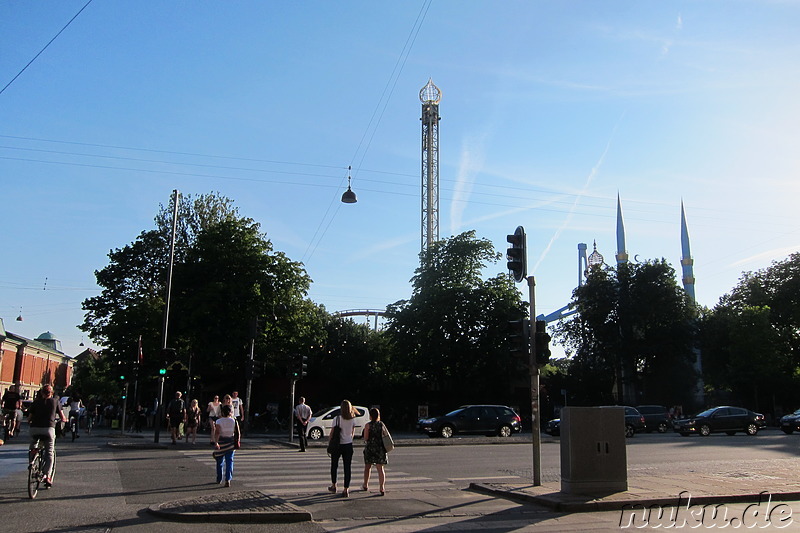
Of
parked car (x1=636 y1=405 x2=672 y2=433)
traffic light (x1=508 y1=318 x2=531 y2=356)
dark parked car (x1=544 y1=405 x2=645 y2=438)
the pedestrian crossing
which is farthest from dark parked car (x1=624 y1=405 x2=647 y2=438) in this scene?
traffic light (x1=508 y1=318 x2=531 y2=356)

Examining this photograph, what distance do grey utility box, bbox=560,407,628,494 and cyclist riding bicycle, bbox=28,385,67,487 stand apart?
8643 mm

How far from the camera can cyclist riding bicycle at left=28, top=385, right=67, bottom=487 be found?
1136cm

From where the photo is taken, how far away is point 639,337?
55.7 m

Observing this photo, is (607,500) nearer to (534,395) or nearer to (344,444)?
(534,395)

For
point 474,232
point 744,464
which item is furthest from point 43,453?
point 474,232

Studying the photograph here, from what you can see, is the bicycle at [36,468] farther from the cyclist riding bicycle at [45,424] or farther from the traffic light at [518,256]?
the traffic light at [518,256]

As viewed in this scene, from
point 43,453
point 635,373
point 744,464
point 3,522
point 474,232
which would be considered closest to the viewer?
point 3,522

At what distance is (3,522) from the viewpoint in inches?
343

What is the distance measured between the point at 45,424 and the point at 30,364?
9204cm

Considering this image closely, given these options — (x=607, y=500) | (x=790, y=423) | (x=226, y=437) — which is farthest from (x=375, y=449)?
(x=790, y=423)

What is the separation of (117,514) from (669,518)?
7.79 m

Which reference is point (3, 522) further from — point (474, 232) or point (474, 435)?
point (474, 232)

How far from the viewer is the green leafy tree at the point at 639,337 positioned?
54594 millimetres

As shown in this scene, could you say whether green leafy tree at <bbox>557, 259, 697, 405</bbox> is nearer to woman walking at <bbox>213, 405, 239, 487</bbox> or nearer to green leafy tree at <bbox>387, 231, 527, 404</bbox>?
green leafy tree at <bbox>387, 231, 527, 404</bbox>
